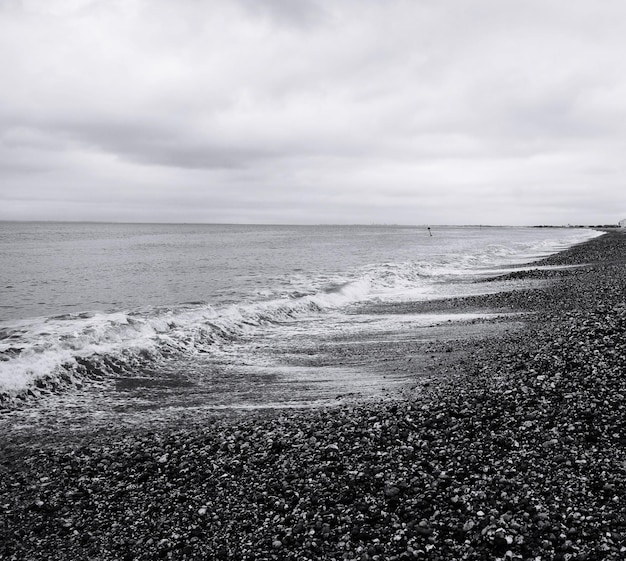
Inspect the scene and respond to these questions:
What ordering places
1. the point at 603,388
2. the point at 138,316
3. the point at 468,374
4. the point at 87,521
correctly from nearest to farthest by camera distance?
the point at 87,521, the point at 603,388, the point at 468,374, the point at 138,316

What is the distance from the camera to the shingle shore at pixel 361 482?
168 inches

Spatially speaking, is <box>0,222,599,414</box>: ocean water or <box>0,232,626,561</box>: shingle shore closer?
<box>0,232,626,561</box>: shingle shore

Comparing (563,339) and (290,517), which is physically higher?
(563,339)

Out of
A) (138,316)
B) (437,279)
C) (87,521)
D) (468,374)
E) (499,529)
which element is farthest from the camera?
(437,279)

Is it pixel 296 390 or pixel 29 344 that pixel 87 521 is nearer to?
pixel 296 390

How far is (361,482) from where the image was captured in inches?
207

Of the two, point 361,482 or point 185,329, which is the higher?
point 361,482

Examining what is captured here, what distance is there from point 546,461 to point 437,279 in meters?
25.4

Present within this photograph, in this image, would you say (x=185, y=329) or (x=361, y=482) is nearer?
(x=361, y=482)

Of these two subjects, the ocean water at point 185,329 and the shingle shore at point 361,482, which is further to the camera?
the ocean water at point 185,329

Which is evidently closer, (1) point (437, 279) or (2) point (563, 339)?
(2) point (563, 339)

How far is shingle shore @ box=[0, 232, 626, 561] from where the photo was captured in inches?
168

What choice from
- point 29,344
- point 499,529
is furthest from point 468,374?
point 29,344

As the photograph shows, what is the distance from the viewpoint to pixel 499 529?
418 cm
